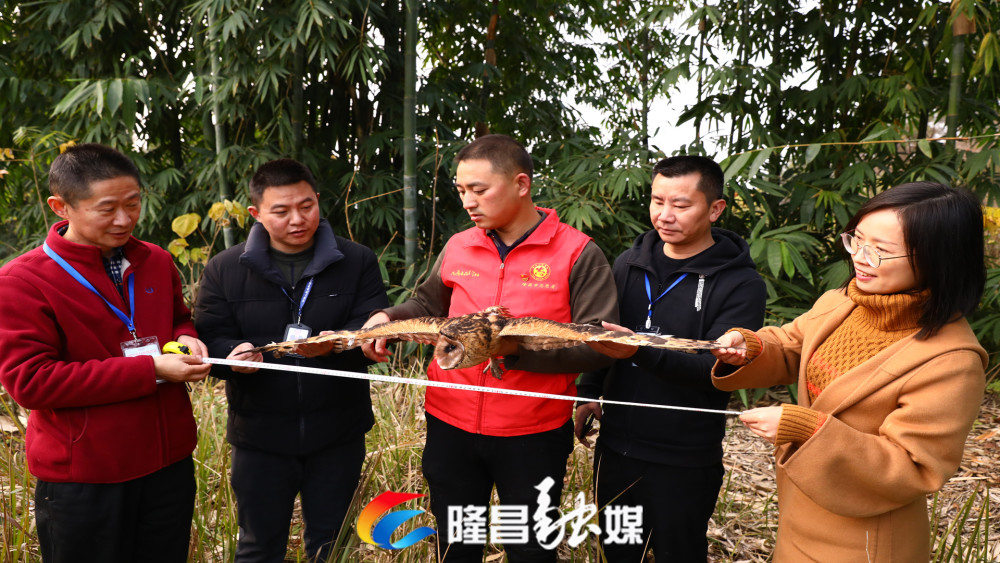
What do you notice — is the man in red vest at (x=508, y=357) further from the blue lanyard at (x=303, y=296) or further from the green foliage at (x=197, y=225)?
the green foliage at (x=197, y=225)

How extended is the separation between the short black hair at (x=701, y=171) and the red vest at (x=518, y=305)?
1.24ft

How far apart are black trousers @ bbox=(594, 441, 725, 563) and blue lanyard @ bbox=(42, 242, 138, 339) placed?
5.45ft

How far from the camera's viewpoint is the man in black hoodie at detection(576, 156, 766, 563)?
2.11m

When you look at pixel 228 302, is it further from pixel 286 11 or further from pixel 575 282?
pixel 286 11

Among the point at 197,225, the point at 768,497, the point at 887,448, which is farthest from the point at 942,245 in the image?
the point at 197,225

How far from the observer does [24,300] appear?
182 cm

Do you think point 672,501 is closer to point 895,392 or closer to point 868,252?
point 895,392

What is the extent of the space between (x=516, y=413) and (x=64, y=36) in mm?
5181

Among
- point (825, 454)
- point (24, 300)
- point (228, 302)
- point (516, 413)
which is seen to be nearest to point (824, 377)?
point (825, 454)

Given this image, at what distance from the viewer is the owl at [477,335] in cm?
175

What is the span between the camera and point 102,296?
1.96 m

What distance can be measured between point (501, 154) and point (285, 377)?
1091mm

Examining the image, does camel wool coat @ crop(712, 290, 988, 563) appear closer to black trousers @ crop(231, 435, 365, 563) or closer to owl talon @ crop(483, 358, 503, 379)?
owl talon @ crop(483, 358, 503, 379)

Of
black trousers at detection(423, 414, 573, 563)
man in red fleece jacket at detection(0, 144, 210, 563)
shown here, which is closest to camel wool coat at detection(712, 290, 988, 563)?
black trousers at detection(423, 414, 573, 563)
